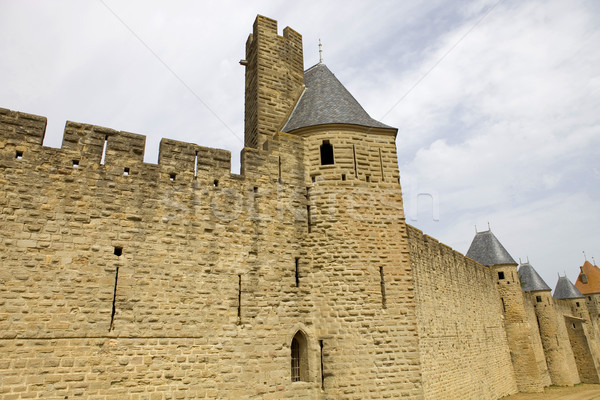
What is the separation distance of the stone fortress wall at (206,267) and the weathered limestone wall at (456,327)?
4.47m

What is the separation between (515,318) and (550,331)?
7.76 metres

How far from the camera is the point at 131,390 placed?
6992 millimetres

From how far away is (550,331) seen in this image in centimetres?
2769

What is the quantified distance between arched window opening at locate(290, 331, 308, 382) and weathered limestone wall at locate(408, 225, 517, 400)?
5048 millimetres

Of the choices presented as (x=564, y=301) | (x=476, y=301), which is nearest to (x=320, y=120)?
(x=476, y=301)

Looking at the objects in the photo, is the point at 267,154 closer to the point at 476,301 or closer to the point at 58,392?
the point at 58,392

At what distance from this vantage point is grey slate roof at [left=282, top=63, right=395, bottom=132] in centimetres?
1023

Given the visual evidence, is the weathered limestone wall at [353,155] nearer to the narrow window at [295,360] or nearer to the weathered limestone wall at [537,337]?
the narrow window at [295,360]

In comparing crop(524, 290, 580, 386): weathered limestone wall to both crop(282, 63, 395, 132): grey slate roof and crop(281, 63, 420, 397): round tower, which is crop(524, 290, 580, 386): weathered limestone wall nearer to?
crop(281, 63, 420, 397): round tower

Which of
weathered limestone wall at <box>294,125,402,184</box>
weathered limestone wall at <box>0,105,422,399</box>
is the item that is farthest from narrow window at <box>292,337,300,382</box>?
weathered limestone wall at <box>294,125,402,184</box>

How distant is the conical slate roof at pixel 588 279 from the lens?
39963mm

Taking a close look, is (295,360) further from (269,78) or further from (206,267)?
(269,78)

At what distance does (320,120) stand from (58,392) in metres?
7.26

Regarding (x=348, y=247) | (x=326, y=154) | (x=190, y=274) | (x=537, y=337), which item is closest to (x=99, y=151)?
(x=190, y=274)
